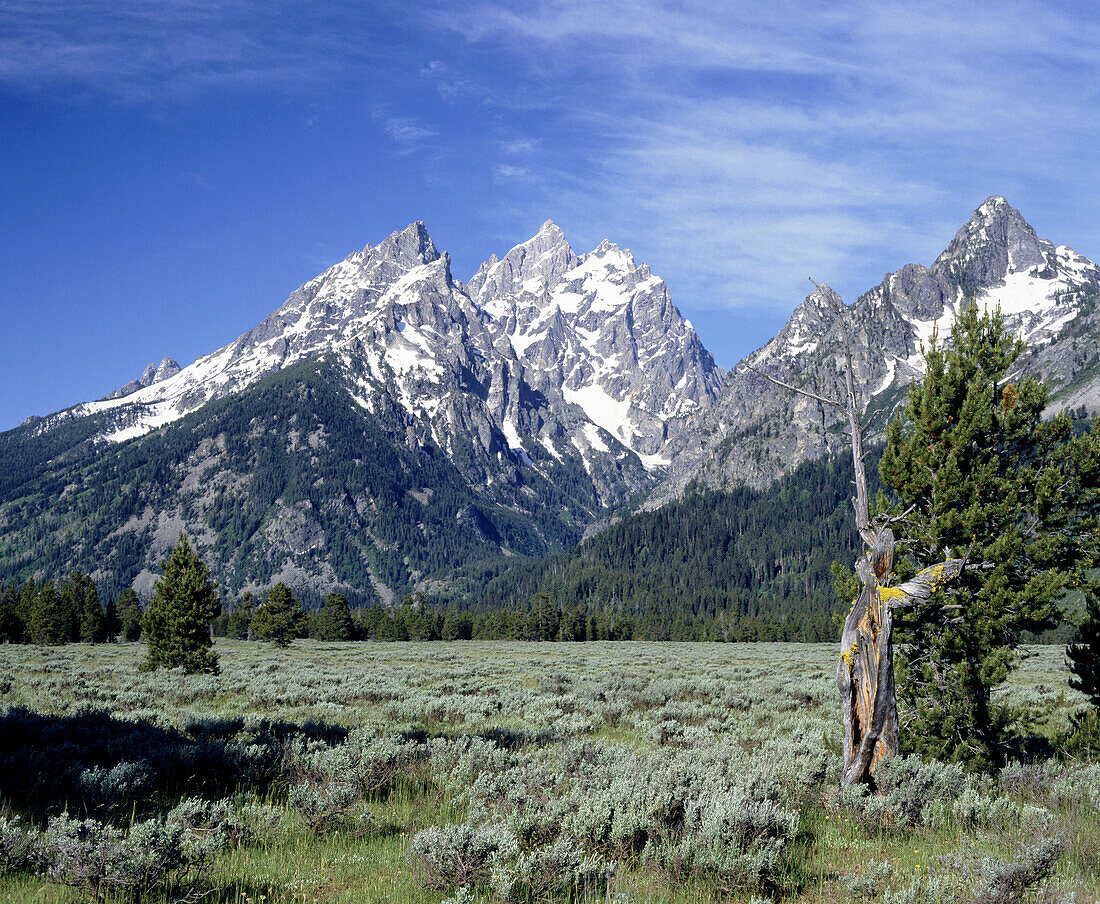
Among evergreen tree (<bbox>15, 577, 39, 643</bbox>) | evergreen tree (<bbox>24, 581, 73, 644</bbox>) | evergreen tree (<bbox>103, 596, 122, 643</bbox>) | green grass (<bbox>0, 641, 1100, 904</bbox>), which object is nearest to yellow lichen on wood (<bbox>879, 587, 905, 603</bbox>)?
green grass (<bbox>0, 641, 1100, 904</bbox>)

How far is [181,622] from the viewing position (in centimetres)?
3228

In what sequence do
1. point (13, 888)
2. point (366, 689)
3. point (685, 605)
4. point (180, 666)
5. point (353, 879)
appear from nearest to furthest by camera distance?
point (13, 888), point (353, 879), point (366, 689), point (180, 666), point (685, 605)

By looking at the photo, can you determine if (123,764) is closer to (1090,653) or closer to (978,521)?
(978,521)

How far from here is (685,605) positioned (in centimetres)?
19325

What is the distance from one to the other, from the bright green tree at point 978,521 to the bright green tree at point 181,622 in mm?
30431

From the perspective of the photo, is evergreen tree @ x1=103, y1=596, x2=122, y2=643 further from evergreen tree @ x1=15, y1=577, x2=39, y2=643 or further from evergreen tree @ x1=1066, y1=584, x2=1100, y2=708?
evergreen tree @ x1=1066, y1=584, x2=1100, y2=708

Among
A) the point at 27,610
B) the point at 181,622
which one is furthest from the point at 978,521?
the point at 27,610

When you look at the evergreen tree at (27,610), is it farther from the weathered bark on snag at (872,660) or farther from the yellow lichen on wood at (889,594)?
the yellow lichen on wood at (889,594)

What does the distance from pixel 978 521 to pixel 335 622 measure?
337 feet

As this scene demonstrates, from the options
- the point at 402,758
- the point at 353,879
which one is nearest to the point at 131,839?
the point at 353,879

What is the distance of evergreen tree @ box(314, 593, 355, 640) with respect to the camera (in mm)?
102562

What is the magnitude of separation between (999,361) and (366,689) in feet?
72.4

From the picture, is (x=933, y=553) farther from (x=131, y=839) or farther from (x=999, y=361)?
(x=131, y=839)

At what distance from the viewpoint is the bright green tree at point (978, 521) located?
12648 millimetres
